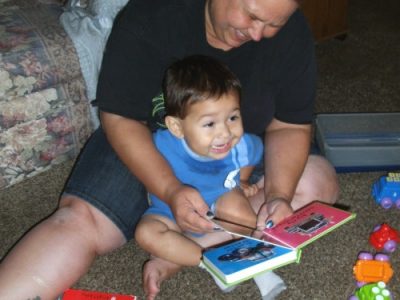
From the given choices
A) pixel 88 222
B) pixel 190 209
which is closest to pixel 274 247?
pixel 190 209

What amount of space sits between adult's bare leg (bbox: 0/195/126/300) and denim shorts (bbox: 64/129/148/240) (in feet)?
0.06

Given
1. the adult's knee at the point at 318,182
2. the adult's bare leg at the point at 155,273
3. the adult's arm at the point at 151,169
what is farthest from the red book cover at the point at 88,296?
the adult's knee at the point at 318,182

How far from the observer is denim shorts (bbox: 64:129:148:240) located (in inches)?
41.8

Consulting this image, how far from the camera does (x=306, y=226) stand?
37.4 inches

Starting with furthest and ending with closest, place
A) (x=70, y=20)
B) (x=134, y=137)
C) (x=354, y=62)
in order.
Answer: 1. (x=354, y=62)
2. (x=70, y=20)
3. (x=134, y=137)

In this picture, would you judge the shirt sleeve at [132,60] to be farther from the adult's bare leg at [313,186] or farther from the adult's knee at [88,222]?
the adult's bare leg at [313,186]

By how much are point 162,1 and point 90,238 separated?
0.50 metres

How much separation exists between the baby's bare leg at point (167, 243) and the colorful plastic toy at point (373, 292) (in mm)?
342

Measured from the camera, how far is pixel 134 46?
103cm

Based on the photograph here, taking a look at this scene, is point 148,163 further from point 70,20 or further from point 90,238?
A: point 70,20

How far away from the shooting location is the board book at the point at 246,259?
0.89m

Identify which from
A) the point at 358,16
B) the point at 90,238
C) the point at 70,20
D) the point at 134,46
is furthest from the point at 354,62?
the point at 90,238

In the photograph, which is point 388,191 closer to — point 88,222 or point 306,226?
point 306,226

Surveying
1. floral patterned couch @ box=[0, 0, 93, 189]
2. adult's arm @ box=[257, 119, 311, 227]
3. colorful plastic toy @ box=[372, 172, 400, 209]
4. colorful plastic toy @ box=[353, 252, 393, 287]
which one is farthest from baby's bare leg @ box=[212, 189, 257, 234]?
floral patterned couch @ box=[0, 0, 93, 189]
